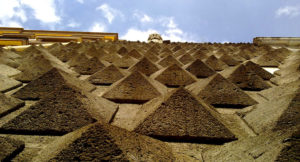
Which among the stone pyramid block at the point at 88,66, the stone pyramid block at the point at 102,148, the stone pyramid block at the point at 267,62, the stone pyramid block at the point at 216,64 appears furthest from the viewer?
the stone pyramid block at the point at 267,62

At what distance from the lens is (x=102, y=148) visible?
0.98 meters

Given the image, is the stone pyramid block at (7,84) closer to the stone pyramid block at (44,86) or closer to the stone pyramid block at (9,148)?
the stone pyramid block at (44,86)

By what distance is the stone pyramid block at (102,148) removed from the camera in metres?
0.97

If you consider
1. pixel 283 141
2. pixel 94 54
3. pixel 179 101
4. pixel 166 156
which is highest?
pixel 94 54

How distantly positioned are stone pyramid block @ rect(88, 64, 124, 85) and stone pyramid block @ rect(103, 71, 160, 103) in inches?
17.2

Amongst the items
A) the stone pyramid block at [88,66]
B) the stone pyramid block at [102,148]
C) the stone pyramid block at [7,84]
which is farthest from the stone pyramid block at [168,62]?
the stone pyramid block at [102,148]

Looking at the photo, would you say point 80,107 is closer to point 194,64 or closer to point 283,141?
point 283,141

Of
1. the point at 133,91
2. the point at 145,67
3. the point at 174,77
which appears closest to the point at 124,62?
the point at 145,67

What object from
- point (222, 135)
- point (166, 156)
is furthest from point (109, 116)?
point (222, 135)

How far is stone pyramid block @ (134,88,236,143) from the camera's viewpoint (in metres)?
1.36

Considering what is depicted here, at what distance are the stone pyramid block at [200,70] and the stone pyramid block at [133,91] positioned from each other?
1022mm

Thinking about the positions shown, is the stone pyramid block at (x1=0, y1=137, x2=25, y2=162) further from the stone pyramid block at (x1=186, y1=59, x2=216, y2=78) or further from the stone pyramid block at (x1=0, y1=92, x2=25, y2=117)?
the stone pyramid block at (x1=186, y1=59, x2=216, y2=78)

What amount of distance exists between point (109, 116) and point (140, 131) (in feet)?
1.04

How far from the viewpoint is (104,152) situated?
971 millimetres
